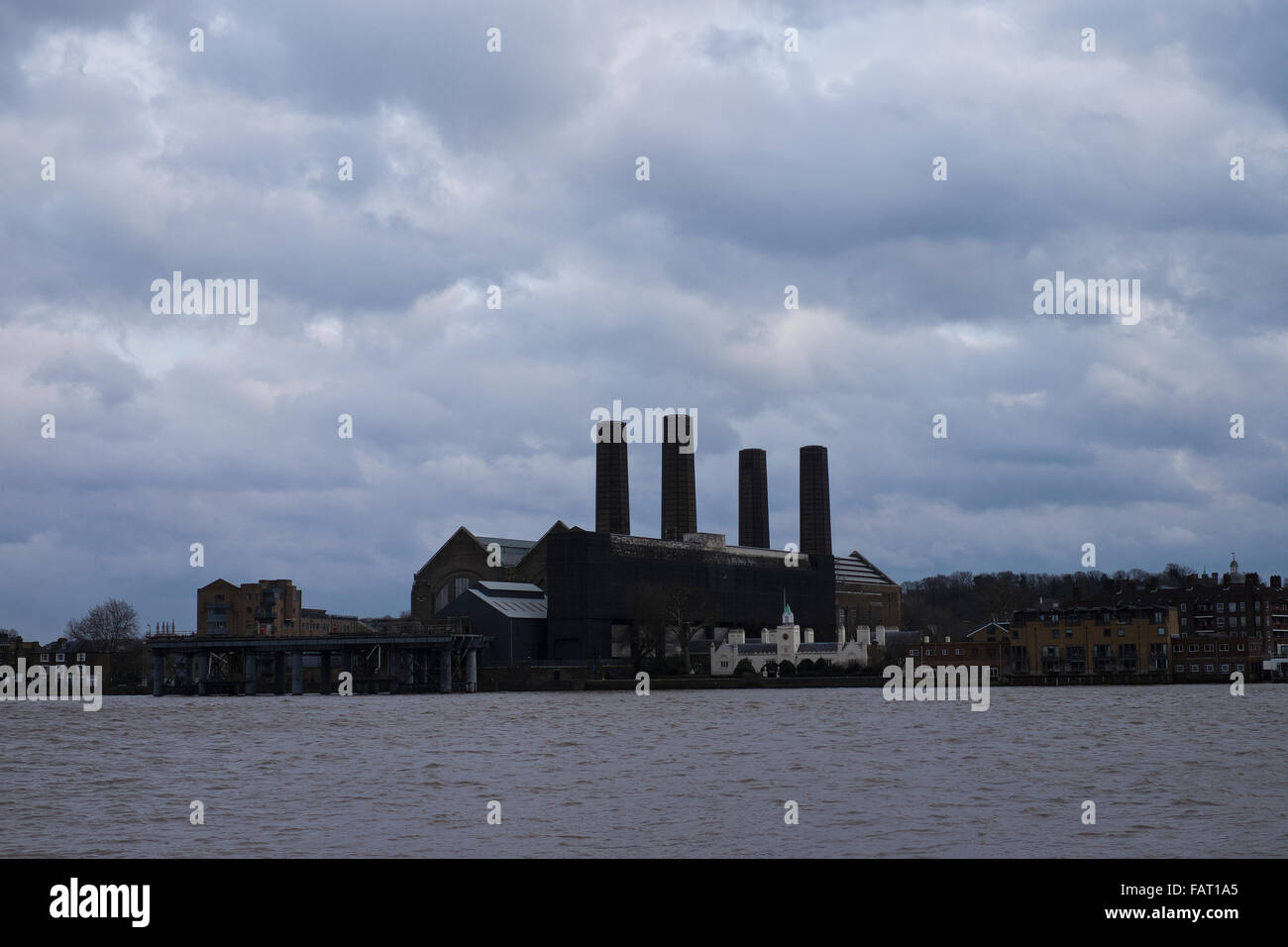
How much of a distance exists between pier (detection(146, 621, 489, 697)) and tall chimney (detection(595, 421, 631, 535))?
2977 centimetres

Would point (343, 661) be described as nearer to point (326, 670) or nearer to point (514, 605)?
point (326, 670)

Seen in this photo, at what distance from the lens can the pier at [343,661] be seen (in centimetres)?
15450

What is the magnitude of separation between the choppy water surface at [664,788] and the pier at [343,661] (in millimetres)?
77675

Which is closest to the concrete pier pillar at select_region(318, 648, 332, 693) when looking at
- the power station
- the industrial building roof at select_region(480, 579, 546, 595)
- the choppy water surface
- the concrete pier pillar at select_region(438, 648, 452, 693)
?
the concrete pier pillar at select_region(438, 648, 452, 693)

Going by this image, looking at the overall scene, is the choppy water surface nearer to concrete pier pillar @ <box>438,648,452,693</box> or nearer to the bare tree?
concrete pier pillar @ <box>438,648,452,693</box>

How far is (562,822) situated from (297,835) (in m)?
5.81

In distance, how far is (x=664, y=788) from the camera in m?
38.2

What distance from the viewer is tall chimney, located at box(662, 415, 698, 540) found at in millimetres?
193750

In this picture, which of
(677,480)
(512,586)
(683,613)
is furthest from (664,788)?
(677,480)

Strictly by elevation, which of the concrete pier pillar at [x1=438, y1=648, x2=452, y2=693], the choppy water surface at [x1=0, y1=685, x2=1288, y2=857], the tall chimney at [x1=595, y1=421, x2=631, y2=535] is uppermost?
the tall chimney at [x1=595, y1=421, x2=631, y2=535]

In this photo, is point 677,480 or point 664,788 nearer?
point 664,788

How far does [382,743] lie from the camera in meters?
59.3

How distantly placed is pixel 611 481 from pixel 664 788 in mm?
149184
